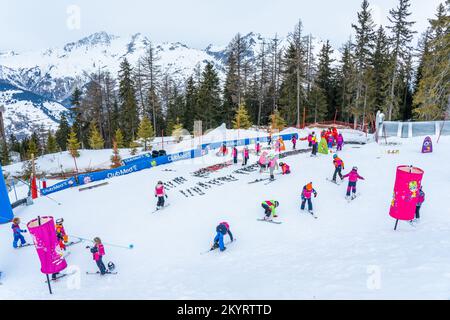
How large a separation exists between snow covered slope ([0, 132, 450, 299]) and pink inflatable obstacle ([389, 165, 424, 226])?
3.39ft

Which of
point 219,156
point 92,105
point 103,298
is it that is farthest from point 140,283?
point 92,105

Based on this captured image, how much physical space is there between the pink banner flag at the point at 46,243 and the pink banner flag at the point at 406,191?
11.0 metres

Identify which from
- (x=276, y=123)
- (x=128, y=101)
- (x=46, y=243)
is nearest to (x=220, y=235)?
(x=46, y=243)

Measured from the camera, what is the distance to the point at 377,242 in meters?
10.4

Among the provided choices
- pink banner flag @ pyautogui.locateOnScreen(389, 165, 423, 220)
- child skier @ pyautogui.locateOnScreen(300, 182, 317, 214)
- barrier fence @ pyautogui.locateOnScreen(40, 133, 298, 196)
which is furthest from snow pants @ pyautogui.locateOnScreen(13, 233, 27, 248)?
pink banner flag @ pyautogui.locateOnScreen(389, 165, 423, 220)

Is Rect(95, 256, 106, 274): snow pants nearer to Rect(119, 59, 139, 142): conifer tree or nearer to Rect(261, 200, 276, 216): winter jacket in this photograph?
Rect(261, 200, 276, 216): winter jacket

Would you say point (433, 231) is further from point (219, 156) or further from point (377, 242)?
point (219, 156)

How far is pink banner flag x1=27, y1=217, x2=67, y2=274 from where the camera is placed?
29.1 ft

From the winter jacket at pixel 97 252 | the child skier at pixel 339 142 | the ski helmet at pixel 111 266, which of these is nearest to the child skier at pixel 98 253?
the winter jacket at pixel 97 252

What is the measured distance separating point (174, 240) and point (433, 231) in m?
9.73

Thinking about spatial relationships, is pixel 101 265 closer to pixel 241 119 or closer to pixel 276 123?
pixel 241 119

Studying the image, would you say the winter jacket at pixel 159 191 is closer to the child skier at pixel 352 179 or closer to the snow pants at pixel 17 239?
the snow pants at pixel 17 239
